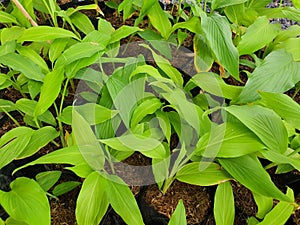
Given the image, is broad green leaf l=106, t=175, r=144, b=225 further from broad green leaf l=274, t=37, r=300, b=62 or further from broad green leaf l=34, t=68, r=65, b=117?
broad green leaf l=274, t=37, r=300, b=62

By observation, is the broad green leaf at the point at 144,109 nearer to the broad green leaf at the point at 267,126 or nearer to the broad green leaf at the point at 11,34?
→ the broad green leaf at the point at 267,126

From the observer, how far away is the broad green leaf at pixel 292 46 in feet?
2.82

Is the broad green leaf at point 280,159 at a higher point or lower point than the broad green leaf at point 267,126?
lower

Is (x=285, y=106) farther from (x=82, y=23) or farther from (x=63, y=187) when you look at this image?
(x=82, y=23)

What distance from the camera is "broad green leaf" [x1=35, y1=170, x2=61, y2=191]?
740mm

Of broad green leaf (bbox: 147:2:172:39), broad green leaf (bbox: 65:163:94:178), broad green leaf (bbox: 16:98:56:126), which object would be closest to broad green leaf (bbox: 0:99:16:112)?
broad green leaf (bbox: 16:98:56:126)

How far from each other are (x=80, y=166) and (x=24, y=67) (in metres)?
0.26

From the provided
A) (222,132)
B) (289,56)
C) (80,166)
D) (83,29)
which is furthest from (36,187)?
(289,56)

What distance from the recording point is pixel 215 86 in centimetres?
78

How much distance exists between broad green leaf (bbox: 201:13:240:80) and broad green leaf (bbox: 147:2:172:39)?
15 centimetres

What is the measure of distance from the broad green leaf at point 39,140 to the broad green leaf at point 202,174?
0.84 ft

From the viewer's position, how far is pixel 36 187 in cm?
67

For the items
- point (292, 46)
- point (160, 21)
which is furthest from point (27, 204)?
point (292, 46)

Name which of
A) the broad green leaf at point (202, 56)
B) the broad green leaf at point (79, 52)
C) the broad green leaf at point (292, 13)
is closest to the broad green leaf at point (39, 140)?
the broad green leaf at point (79, 52)
